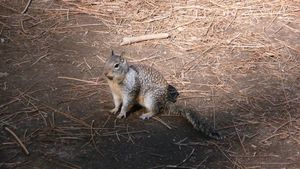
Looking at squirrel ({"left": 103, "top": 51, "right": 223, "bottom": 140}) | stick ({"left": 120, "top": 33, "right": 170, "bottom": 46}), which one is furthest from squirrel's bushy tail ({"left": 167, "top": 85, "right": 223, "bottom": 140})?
stick ({"left": 120, "top": 33, "right": 170, "bottom": 46})

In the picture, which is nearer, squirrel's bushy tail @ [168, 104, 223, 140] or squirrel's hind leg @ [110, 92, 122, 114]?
squirrel's bushy tail @ [168, 104, 223, 140]

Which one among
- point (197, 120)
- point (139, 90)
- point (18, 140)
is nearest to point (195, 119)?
point (197, 120)

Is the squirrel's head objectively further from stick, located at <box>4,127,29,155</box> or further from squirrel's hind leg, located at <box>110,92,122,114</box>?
stick, located at <box>4,127,29,155</box>

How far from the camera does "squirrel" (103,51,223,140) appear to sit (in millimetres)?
3885

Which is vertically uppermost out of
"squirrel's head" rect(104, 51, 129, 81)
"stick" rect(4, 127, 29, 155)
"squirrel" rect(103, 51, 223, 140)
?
"squirrel's head" rect(104, 51, 129, 81)

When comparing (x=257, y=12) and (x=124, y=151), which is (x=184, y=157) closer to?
(x=124, y=151)

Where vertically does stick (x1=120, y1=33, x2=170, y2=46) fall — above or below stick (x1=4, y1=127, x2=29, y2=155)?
above

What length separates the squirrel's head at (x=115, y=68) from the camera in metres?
3.86

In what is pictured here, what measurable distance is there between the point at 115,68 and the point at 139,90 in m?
0.30

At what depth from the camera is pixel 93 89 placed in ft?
14.4

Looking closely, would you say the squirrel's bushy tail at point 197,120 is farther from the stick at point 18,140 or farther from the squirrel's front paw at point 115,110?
the stick at point 18,140

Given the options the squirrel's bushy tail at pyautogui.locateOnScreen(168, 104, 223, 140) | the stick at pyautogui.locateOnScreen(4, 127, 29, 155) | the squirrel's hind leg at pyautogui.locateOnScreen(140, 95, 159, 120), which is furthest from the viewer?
the squirrel's hind leg at pyautogui.locateOnScreen(140, 95, 159, 120)

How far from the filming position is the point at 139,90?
405 centimetres

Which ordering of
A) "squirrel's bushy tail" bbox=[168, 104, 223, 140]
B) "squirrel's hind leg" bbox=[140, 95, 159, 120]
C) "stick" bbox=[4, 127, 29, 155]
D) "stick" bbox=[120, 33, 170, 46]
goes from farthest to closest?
"stick" bbox=[120, 33, 170, 46] → "squirrel's hind leg" bbox=[140, 95, 159, 120] → "squirrel's bushy tail" bbox=[168, 104, 223, 140] → "stick" bbox=[4, 127, 29, 155]
